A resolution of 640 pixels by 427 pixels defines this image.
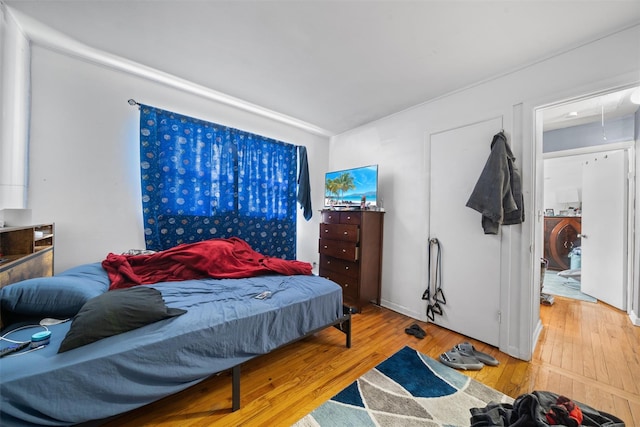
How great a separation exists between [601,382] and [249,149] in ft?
13.1

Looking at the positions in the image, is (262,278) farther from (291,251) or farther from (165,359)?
(291,251)

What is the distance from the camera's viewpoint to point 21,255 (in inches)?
64.8

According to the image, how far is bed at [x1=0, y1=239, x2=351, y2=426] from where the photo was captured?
3.15 ft

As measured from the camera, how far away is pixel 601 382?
5.66 feet

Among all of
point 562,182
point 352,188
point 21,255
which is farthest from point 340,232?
point 562,182

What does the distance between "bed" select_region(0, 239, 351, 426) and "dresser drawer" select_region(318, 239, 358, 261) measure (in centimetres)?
111

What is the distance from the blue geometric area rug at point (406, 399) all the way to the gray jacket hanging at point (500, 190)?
4.29 ft

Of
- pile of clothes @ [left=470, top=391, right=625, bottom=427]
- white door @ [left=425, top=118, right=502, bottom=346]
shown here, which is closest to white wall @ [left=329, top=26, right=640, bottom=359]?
white door @ [left=425, top=118, right=502, bottom=346]

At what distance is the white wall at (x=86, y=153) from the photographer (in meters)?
2.10

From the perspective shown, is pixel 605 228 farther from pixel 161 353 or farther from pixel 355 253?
pixel 161 353

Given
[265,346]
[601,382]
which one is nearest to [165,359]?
[265,346]

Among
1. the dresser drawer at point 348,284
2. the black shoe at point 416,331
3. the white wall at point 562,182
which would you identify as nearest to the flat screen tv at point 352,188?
the dresser drawer at point 348,284

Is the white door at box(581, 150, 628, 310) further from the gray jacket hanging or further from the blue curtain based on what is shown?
Result: the blue curtain

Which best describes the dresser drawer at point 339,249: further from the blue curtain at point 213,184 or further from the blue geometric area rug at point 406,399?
the blue geometric area rug at point 406,399
